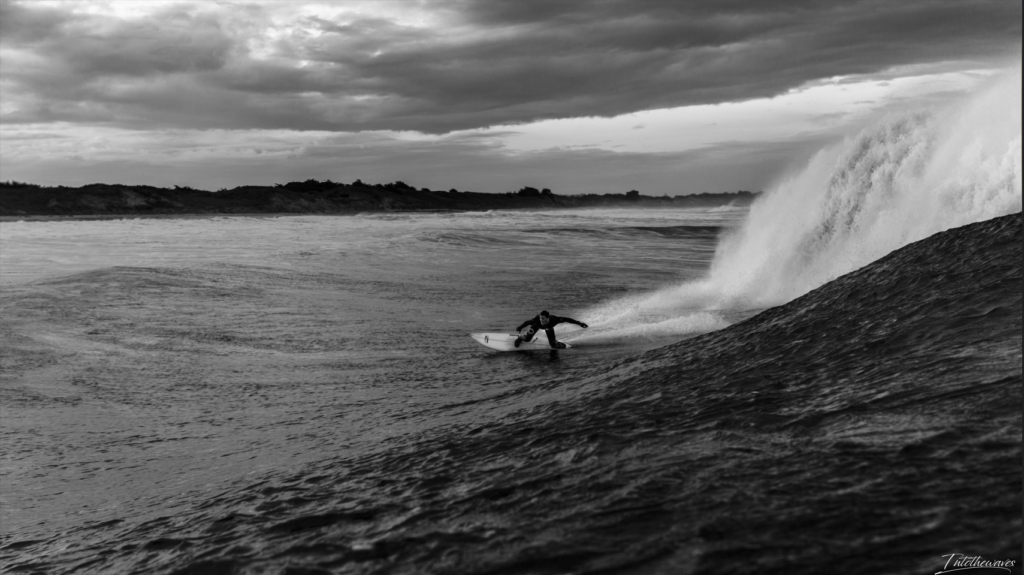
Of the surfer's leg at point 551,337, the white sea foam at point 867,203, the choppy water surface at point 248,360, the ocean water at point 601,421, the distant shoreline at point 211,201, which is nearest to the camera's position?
the ocean water at point 601,421

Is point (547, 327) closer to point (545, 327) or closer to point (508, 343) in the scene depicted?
point (545, 327)

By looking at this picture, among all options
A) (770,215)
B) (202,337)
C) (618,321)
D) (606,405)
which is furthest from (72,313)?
(770,215)

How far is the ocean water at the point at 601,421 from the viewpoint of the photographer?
13.7 feet

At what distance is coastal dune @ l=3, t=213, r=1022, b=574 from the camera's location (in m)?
3.90

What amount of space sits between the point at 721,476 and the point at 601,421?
2.09m

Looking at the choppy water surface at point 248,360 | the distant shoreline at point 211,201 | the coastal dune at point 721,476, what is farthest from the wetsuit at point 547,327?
the distant shoreline at point 211,201

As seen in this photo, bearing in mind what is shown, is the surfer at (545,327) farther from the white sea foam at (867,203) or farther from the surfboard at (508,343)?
the white sea foam at (867,203)

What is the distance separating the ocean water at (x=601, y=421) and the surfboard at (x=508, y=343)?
1.83ft

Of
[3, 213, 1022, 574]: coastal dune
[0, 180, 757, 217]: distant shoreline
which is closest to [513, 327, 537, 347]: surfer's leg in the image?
[3, 213, 1022, 574]: coastal dune

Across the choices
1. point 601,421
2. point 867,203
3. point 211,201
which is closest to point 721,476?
point 601,421

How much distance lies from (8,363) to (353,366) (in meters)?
7.80

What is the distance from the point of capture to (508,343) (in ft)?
57.0

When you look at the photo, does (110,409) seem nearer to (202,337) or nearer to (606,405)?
(202,337)

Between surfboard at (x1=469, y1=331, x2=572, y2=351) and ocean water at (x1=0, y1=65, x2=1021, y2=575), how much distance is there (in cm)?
56
